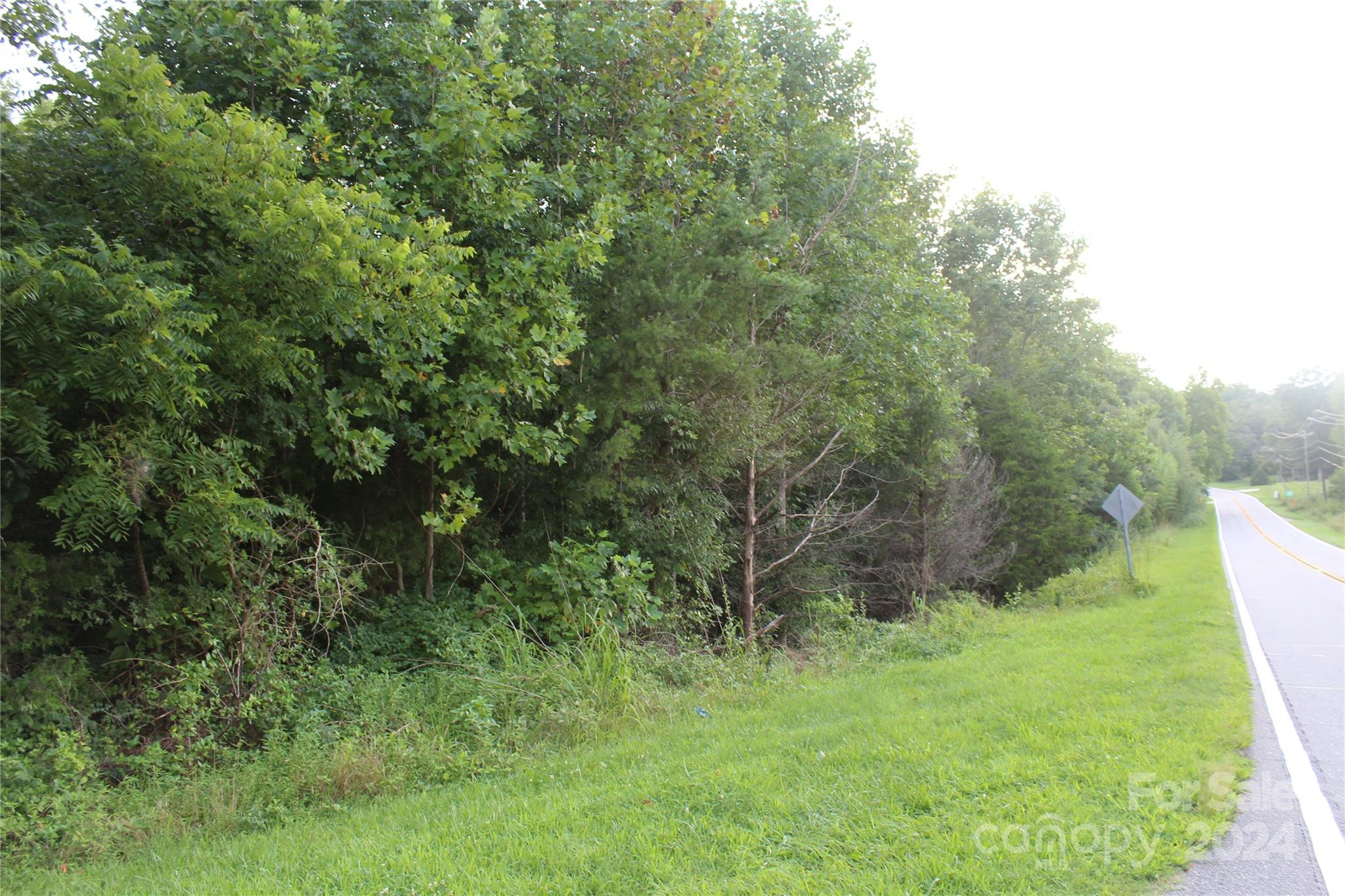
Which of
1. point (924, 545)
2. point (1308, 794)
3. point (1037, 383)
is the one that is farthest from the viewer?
point (1037, 383)

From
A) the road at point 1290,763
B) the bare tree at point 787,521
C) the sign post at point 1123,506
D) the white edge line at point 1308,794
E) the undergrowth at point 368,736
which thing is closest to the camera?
the road at point 1290,763

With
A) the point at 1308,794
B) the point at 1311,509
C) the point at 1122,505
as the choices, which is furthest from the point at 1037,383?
the point at 1311,509

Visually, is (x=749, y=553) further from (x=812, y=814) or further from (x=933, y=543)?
(x=933, y=543)

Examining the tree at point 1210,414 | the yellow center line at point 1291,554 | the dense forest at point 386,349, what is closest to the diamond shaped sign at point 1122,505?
the dense forest at point 386,349

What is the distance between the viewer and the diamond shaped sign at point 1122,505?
16.0 metres

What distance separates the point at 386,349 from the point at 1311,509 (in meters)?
72.0

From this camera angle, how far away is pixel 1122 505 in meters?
16.4

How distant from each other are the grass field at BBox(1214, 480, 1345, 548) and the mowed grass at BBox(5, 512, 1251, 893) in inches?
1415

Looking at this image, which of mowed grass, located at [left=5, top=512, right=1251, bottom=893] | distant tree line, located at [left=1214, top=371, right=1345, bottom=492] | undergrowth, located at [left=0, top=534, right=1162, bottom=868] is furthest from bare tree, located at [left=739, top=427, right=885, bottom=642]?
distant tree line, located at [left=1214, top=371, right=1345, bottom=492]

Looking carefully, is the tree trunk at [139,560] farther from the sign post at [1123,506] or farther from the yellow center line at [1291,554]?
the yellow center line at [1291,554]

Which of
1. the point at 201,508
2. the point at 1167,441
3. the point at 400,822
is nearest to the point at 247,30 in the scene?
the point at 201,508

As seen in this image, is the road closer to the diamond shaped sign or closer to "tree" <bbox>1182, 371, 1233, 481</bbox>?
the diamond shaped sign

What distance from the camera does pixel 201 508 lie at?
5.93 m

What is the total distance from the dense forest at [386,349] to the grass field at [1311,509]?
34137mm
